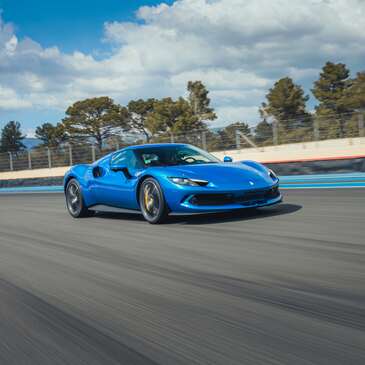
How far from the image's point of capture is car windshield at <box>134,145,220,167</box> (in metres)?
7.14

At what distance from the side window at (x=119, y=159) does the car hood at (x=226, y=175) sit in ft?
3.11

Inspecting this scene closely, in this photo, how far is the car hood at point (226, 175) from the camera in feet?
20.6

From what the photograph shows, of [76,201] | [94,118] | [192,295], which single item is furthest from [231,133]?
[94,118]

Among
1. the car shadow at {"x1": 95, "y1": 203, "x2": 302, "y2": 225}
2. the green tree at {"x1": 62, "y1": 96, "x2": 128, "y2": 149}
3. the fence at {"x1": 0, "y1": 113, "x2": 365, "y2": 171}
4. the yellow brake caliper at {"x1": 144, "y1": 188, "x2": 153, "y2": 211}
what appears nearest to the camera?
the car shadow at {"x1": 95, "y1": 203, "x2": 302, "y2": 225}

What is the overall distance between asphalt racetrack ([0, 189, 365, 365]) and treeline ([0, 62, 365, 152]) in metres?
11.9

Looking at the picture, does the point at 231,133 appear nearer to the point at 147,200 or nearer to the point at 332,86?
the point at 147,200

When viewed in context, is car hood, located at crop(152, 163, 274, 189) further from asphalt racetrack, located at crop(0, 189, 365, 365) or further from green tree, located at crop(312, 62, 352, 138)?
green tree, located at crop(312, 62, 352, 138)

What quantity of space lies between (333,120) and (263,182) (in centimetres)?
1143

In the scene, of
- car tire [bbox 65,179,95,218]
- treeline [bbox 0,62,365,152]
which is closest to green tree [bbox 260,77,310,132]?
treeline [bbox 0,62,365,152]

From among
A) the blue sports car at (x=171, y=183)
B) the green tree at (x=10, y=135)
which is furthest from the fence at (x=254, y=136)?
the green tree at (x=10, y=135)

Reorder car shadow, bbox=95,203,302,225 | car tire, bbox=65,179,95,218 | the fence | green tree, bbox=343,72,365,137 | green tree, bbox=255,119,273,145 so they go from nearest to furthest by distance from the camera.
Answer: car shadow, bbox=95,203,302,225
car tire, bbox=65,179,95,218
the fence
green tree, bbox=255,119,273,145
green tree, bbox=343,72,365,137

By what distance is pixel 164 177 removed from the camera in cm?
648

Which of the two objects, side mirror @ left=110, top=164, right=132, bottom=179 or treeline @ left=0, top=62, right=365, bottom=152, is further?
treeline @ left=0, top=62, right=365, bottom=152

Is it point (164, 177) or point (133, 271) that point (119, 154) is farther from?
point (133, 271)
